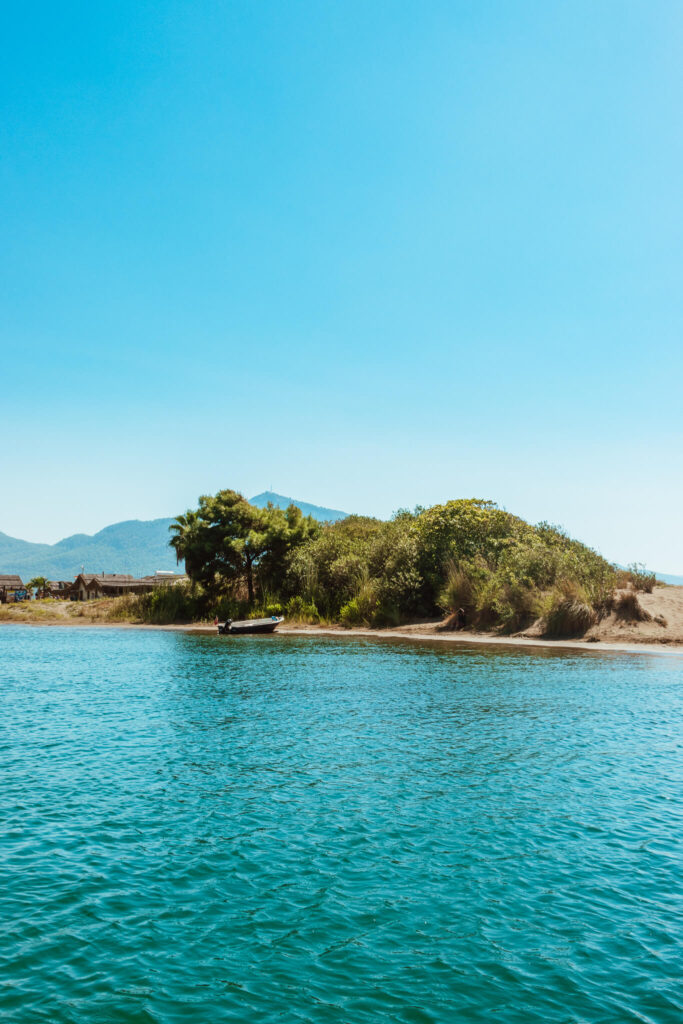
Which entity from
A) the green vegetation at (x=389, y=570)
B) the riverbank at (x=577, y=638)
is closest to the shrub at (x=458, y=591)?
the green vegetation at (x=389, y=570)

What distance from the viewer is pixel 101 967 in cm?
622

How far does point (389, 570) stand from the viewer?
44250 mm

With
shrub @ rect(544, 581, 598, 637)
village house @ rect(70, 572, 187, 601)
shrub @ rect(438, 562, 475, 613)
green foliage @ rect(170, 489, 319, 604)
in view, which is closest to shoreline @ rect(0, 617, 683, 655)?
shrub @ rect(544, 581, 598, 637)

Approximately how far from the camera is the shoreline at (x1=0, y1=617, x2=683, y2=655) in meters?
30.6

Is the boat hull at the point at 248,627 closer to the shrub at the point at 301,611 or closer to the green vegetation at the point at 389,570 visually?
the shrub at the point at 301,611

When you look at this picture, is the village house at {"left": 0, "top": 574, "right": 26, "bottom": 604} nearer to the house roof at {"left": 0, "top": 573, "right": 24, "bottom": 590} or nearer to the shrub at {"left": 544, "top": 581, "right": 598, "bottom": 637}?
the house roof at {"left": 0, "top": 573, "right": 24, "bottom": 590}

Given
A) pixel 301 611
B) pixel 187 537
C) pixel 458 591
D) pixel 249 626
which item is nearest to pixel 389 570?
pixel 458 591

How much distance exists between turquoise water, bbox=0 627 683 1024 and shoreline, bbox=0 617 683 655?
13.2m

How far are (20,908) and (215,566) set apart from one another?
46.3 metres

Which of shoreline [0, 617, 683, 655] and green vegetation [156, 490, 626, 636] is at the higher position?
green vegetation [156, 490, 626, 636]

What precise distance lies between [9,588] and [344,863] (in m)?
98.4

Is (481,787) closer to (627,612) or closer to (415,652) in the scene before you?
(415,652)

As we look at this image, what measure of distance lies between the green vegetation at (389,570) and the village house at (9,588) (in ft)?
149

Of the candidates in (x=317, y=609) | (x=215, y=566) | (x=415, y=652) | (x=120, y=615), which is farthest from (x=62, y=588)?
(x=415, y=652)
